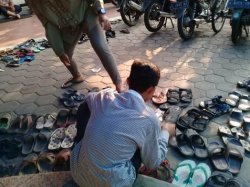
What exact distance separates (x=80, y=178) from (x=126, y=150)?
437mm

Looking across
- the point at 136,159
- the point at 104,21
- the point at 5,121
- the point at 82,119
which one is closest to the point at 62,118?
the point at 5,121

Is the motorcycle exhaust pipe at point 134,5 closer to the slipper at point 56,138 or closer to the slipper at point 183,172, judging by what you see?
the slipper at point 56,138

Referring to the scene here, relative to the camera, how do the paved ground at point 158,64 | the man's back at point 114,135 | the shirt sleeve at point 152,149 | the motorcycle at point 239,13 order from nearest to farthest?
the man's back at point 114,135, the shirt sleeve at point 152,149, the paved ground at point 158,64, the motorcycle at point 239,13

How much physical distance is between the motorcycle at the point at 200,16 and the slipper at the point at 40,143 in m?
3.74

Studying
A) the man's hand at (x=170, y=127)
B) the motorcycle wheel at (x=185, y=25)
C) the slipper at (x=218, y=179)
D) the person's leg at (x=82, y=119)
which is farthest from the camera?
the motorcycle wheel at (x=185, y=25)

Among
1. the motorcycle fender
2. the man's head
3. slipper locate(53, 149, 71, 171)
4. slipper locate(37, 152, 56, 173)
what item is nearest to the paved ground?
the motorcycle fender

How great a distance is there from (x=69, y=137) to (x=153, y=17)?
4019 mm

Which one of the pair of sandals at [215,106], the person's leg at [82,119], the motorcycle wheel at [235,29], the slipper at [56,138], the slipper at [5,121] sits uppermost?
the person's leg at [82,119]

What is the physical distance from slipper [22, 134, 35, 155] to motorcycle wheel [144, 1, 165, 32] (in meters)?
3.93

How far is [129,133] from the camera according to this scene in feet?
5.76

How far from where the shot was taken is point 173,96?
3.94 meters

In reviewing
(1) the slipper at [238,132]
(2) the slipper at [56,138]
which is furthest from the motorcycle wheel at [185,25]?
(2) the slipper at [56,138]

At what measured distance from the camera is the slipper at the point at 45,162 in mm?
2771

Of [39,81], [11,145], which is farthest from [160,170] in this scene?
[39,81]
